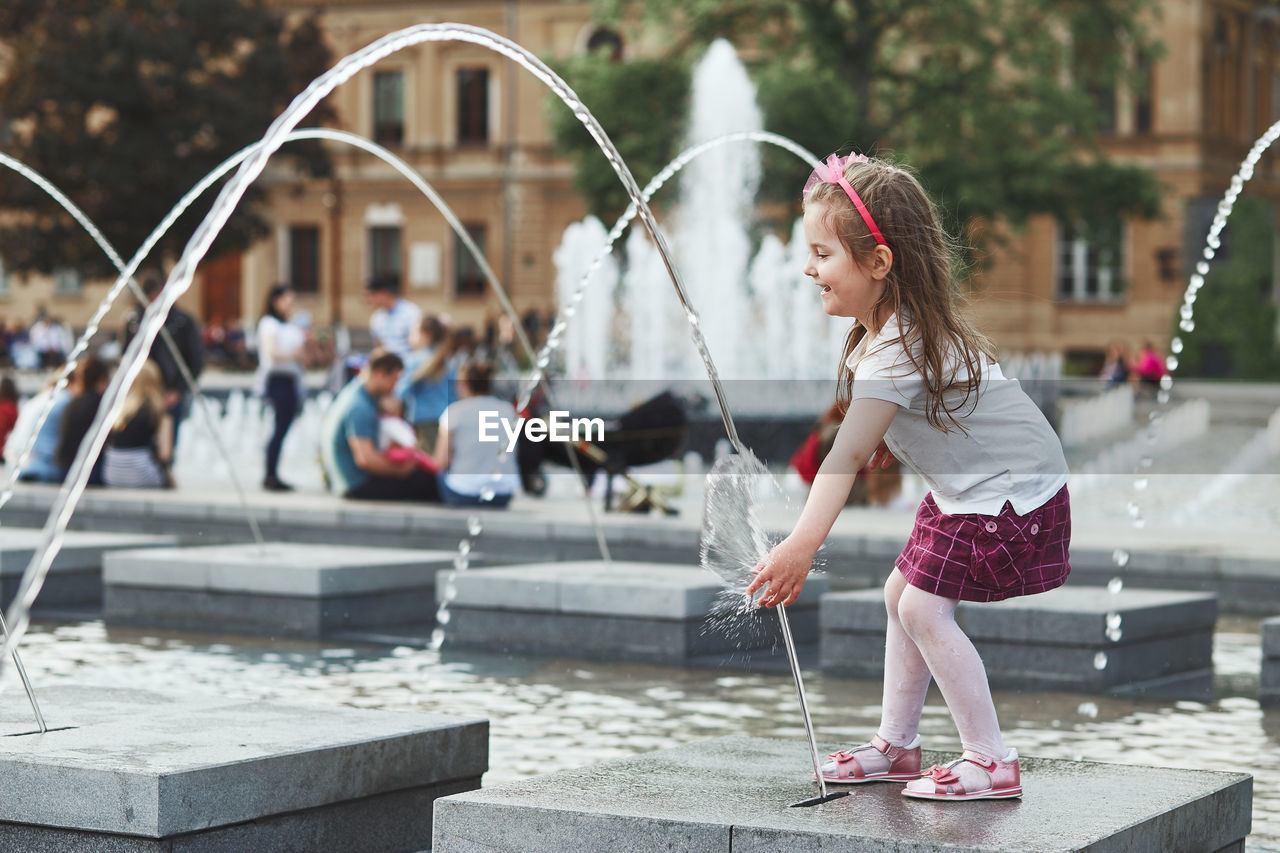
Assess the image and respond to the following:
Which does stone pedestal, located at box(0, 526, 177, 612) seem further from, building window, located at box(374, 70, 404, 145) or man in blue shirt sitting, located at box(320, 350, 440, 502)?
building window, located at box(374, 70, 404, 145)

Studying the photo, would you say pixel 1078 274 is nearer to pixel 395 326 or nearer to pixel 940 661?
pixel 395 326

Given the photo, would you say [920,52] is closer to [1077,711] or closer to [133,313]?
[133,313]

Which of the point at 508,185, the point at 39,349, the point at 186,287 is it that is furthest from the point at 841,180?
the point at 508,185

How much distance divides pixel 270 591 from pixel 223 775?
15.9 ft

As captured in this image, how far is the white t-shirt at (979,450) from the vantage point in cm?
409

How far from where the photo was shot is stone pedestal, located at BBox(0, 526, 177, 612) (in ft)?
32.3

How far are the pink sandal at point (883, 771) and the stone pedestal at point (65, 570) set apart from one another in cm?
631

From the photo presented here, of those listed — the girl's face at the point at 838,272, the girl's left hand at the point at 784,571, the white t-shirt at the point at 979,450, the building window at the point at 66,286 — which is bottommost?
the girl's left hand at the point at 784,571

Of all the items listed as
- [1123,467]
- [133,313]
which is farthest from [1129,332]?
[133,313]

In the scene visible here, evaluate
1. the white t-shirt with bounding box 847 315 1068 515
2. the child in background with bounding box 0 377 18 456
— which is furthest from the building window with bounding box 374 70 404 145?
the white t-shirt with bounding box 847 315 1068 515

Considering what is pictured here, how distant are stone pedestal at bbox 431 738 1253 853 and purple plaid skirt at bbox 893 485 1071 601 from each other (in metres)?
0.43

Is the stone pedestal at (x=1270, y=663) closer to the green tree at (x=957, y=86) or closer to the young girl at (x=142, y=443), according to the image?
the young girl at (x=142, y=443)

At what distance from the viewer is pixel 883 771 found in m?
4.38

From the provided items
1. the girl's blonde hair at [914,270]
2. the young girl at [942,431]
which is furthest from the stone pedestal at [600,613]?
the girl's blonde hair at [914,270]
